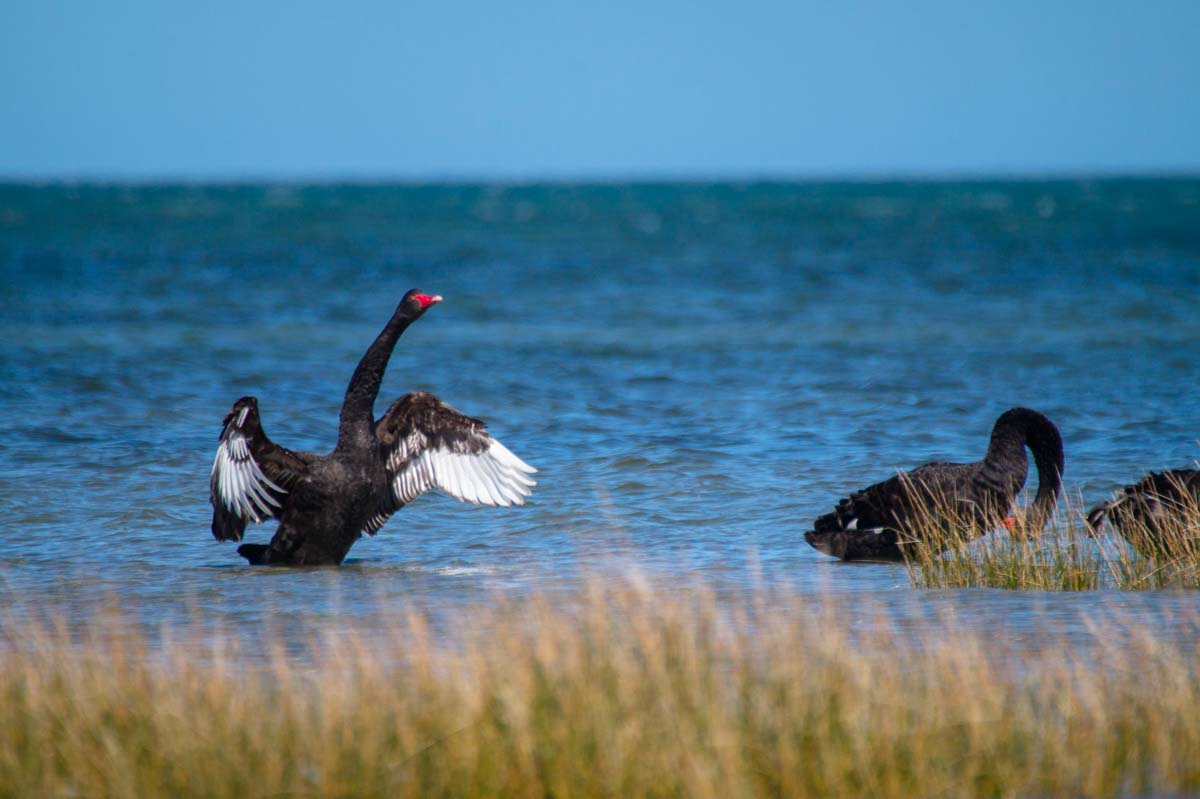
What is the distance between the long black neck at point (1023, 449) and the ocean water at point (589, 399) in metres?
0.96

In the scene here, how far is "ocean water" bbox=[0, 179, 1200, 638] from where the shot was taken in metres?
8.47

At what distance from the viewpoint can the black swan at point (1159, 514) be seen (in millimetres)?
7832

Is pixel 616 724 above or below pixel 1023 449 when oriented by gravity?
below

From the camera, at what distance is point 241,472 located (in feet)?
27.4

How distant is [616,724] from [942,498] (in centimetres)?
447

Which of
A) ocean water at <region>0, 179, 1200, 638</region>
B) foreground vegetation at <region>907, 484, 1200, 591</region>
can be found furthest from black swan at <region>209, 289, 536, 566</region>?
foreground vegetation at <region>907, 484, 1200, 591</region>

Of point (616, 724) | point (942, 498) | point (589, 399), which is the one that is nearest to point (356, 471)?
point (942, 498)

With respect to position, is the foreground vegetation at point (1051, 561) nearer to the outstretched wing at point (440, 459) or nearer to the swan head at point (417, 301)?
the outstretched wing at point (440, 459)

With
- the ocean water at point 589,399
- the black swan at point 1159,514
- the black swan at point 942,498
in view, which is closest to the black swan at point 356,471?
the ocean water at point 589,399

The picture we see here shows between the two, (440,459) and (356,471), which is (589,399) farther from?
(356,471)

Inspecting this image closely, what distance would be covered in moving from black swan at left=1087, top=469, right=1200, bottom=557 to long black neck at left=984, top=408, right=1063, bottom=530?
1.28ft

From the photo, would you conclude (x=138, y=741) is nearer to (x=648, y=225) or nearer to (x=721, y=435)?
(x=721, y=435)

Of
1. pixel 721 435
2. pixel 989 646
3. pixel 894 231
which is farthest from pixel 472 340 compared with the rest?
pixel 894 231

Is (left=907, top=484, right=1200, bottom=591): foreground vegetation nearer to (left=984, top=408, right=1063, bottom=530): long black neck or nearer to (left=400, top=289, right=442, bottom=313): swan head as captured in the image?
(left=984, top=408, right=1063, bottom=530): long black neck
